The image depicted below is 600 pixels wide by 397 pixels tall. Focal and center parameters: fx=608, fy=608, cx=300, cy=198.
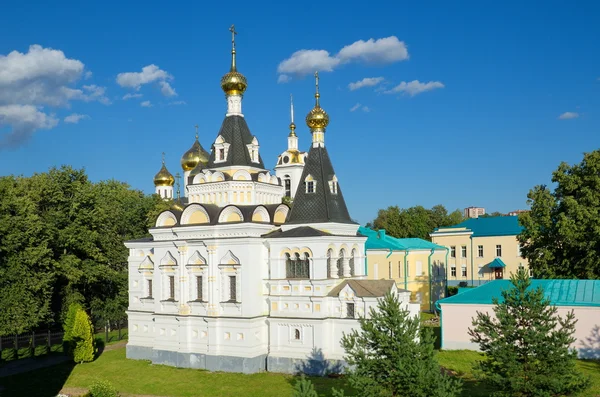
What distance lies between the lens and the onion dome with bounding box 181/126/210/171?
1275 inches

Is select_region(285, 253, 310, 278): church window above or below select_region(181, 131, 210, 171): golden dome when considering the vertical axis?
below

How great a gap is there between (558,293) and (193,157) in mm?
19151

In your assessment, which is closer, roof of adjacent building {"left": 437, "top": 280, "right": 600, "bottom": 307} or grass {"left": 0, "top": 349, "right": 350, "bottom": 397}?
grass {"left": 0, "top": 349, "right": 350, "bottom": 397}

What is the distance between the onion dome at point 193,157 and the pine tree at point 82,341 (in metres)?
11.2

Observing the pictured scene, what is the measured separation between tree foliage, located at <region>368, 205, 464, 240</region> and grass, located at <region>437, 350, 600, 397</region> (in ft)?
126

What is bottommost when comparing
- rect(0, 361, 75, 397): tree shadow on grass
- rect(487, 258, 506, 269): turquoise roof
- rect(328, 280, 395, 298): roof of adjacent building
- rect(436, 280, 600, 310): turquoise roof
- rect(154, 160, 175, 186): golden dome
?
rect(0, 361, 75, 397): tree shadow on grass

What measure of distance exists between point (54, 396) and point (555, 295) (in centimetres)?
1693

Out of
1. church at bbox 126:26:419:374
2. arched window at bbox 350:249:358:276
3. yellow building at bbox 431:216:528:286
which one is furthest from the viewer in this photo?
Answer: yellow building at bbox 431:216:528:286

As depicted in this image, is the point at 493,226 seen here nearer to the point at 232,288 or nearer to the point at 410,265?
the point at 410,265

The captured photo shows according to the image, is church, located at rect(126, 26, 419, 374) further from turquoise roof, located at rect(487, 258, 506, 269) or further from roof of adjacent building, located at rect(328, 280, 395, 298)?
turquoise roof, located at rect(487, 258, 506, 269)

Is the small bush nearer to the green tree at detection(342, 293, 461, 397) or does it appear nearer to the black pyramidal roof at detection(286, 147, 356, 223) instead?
the green tree at detection(342, 293, 461, 397)

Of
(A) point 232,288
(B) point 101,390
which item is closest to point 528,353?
(B) point 101,390

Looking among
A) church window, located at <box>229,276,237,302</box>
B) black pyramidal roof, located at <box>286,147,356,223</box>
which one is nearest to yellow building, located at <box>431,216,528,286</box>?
black pyramidal roof, located at <box>286,147,356,223</box>

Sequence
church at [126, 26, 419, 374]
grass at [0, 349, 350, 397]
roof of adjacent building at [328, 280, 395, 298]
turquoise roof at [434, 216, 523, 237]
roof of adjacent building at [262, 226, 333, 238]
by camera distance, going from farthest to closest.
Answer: turquoise roof at [434, 216, 523, 237] → roof of adjacent building at [262, 226, 333, 238] → church at [126, 26, 419, 374] → roof of adjacent building at [328, 280, 395, 298] → grass at [0, 349, 350, 397]
